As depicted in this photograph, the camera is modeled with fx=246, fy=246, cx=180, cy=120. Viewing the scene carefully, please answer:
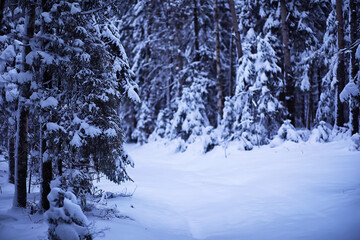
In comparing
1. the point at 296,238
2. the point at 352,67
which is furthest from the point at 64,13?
the point at 352,67

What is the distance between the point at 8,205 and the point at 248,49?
12.1 metres

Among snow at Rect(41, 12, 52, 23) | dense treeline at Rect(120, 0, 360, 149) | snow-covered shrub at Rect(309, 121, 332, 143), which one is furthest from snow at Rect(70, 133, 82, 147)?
snow-covered shrub at Rect(309, 121, 332, 143)

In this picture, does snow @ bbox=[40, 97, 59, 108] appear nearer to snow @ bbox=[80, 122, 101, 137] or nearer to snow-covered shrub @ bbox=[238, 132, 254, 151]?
snow @ bbox=[80, 122, 101, 137]

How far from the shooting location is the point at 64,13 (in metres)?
5.09

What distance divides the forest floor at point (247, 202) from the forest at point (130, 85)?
2.34 feet

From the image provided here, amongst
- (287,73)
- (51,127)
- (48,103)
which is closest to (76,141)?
(51,127)

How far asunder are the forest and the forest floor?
0.71 m

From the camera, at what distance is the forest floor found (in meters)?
4.54

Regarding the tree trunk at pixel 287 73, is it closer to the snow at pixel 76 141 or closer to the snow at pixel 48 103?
the snow at pixel 76 141

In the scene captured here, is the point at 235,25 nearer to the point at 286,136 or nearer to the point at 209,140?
the point at 209,140

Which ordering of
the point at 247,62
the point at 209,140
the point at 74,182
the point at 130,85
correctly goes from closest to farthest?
the point at 74,182, the point at 130,85, the point at 247,62, the point at 209,140

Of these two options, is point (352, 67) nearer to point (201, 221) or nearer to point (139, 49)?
point (201, 221)

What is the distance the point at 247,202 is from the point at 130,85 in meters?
4.78

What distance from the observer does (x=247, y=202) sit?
666 cm
